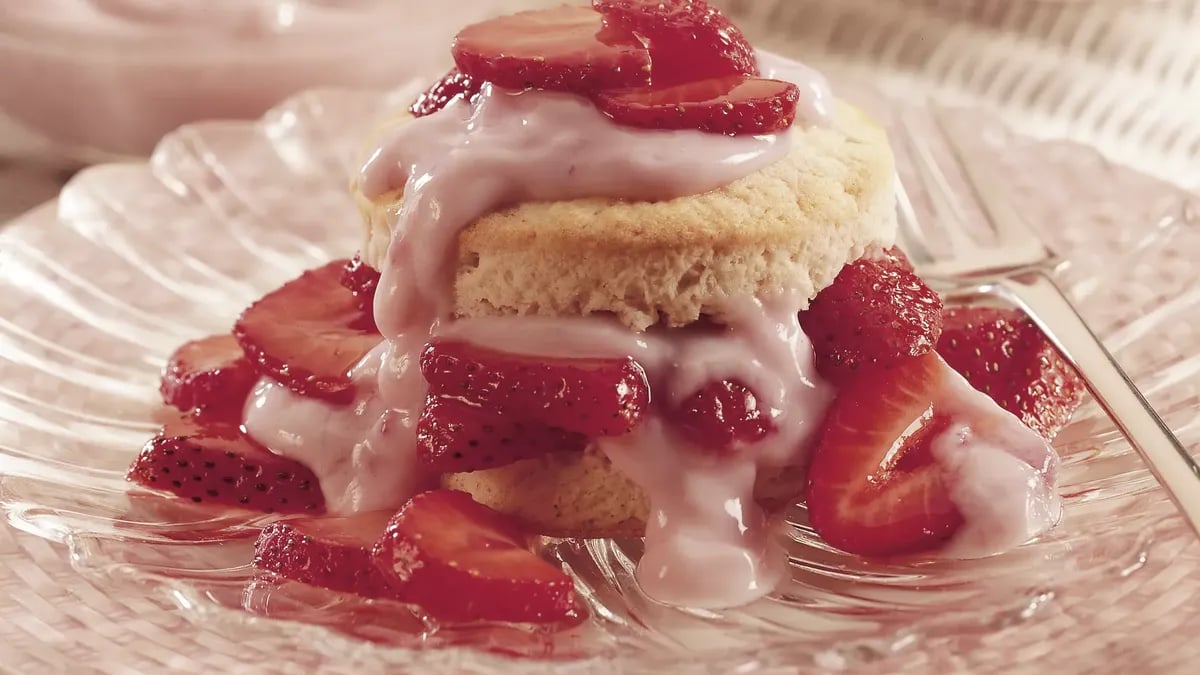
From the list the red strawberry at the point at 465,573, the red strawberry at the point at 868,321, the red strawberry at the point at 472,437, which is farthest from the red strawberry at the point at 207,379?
the red strawberry at the point at 868,321

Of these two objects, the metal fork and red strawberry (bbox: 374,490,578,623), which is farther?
the metal fork

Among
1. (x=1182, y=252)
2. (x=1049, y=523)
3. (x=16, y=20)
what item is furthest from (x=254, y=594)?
(x=16, y=20)

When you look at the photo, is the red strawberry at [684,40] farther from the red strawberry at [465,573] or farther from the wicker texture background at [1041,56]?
the wicker texture background at [1041,56]

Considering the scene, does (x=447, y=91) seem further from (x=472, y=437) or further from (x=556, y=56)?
(x=472, y=437)

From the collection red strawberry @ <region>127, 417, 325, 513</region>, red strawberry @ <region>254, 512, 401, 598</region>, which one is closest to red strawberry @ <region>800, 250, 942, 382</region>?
red strawberry @ <region>254, 512, 401, 598</region>

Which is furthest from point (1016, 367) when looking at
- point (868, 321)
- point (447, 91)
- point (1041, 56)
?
point (1041, 56)

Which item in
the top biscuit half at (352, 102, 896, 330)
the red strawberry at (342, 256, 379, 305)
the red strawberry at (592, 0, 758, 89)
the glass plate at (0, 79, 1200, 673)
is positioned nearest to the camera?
the glass plate at (0, 79, 1200, 673)

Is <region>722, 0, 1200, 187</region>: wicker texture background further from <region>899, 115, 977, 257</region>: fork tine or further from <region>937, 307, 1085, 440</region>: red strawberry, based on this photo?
<region>937, 307, 1085, 440</region>: red strawberry
